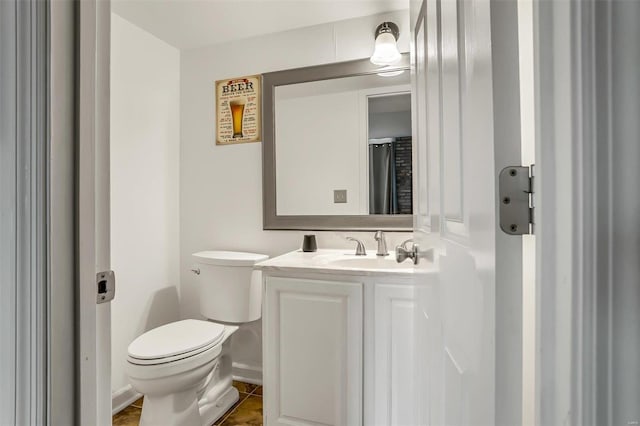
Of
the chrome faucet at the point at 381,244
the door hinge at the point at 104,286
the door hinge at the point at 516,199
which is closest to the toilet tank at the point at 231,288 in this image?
the chrome faucet at the point at 381,244

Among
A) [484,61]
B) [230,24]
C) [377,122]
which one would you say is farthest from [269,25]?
[484,61]

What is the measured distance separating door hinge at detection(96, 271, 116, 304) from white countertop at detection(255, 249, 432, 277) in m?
0.75

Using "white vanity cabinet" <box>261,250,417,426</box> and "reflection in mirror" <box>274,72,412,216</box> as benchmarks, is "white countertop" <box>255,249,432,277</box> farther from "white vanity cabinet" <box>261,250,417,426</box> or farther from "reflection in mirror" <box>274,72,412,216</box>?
"reflection in mirror" <box>274,72,412,216</box>

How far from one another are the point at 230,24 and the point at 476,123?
6.03 ft

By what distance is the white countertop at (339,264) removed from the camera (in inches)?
50.2

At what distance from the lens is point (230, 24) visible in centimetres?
183

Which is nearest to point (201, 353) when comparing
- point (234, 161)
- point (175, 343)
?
point (175, 343)

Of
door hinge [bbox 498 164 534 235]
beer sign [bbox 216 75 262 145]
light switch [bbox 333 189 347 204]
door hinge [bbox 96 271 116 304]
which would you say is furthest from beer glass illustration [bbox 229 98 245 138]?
door hinge [bbox 498 164 534 235]
